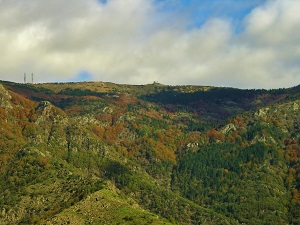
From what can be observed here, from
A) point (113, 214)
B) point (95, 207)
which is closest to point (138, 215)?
point (113, 214)

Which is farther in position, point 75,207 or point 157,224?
point 75,207

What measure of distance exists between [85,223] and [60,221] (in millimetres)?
9671

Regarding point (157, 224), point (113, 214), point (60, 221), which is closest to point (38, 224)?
point (60, 221)

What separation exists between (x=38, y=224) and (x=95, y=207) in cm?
2223

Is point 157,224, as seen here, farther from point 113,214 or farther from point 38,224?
point 38,224

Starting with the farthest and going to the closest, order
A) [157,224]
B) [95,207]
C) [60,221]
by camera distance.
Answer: [95,207]
[60,221]
[157,224]

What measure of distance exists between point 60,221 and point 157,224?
36.7 m

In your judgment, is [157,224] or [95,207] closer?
[157,224]

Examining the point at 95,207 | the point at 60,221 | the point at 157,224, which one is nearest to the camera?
the point at 157,224

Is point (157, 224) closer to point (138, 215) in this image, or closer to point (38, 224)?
point (138, 215)

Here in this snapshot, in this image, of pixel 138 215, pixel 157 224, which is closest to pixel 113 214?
pixel 138 215

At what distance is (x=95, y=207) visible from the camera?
197 meters

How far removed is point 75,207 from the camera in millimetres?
199875

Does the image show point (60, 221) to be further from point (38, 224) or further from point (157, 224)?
point (157, 224)
